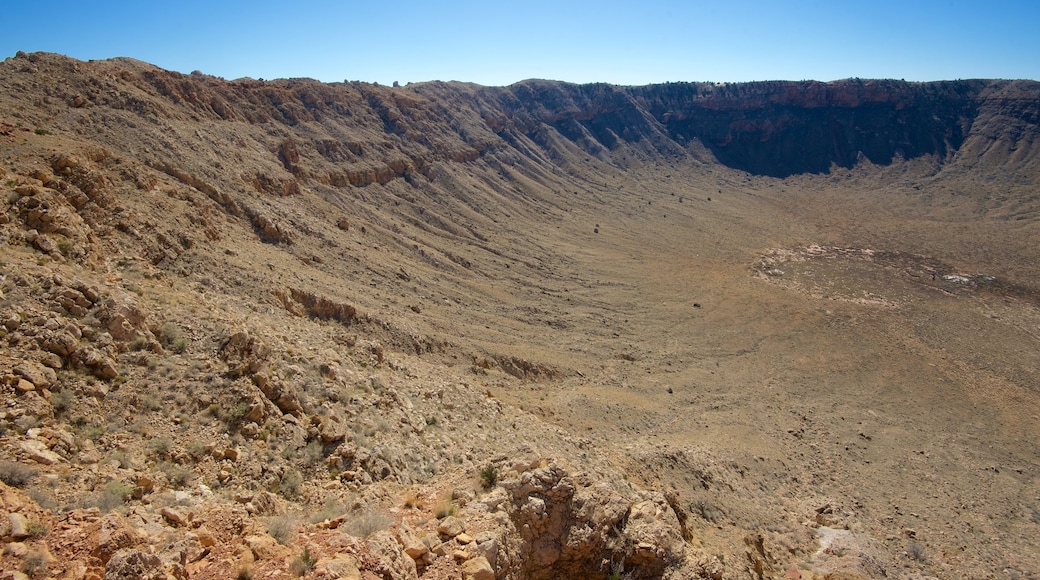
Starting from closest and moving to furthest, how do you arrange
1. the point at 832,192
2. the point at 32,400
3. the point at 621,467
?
the point at 32,400
the point at 621,467
the point at 832,192

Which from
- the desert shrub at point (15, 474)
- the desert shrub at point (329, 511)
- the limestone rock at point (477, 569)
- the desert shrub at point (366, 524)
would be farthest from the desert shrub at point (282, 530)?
the desert shrub at point (15, 474)

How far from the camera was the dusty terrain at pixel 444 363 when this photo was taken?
28.6 ft

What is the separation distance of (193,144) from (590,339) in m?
23.0

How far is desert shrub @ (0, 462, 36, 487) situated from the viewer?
7.08m

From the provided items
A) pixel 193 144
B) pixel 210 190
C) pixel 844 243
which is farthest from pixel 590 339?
pixel 844 243

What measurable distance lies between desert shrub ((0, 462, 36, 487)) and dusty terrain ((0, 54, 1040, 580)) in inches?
1.4

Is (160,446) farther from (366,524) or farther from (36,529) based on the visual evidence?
(366,524)

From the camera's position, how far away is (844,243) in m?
55.4

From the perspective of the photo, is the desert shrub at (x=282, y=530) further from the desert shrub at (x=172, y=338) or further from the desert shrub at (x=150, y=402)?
the desert shrub at (x=172, y=338)

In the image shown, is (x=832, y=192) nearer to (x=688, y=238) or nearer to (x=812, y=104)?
(x=812, y=104)

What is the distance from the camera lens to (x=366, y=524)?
26.5 feet

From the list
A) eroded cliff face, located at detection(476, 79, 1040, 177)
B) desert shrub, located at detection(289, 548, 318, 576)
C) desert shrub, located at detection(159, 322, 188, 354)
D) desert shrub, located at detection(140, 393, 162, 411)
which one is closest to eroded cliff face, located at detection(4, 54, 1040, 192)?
eroded cliff face, located at detection(476, 79, 1040, 177)

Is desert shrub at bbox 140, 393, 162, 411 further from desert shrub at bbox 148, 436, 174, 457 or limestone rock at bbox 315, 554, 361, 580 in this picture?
limestone rock at bbox 315, 554, 361, 580

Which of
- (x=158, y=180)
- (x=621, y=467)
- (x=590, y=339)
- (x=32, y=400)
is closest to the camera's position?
(x=32, y=400)
